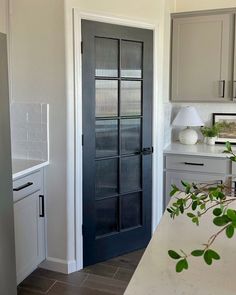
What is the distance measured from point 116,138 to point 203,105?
137 centimetres

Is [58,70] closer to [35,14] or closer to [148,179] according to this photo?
[35,14]

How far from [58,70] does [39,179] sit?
86cm

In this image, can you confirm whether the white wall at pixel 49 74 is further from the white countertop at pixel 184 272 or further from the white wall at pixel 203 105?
the white countertop at pixel 184 272

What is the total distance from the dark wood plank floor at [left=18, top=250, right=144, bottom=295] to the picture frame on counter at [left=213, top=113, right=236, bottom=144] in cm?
169

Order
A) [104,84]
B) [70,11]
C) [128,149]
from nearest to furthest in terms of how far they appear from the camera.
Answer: [70,11] → [104,84] → [128,149]

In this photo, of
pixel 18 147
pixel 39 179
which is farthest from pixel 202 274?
pixel 18 147

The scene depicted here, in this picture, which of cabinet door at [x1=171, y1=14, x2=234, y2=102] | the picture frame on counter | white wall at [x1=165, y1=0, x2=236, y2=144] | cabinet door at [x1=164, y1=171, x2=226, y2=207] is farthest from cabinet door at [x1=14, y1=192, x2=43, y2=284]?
the picture frame on counter

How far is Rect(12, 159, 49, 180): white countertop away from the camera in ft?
8.10

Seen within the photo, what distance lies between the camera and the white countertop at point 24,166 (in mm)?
2469

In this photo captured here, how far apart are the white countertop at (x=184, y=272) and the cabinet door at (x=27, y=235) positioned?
56.9 inches

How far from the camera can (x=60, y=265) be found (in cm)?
290

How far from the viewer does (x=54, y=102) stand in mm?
2754

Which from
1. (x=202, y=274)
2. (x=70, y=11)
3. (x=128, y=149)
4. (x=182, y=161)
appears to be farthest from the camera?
(x=182, y=161)

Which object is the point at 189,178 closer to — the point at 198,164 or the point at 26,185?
the point at 198,164
